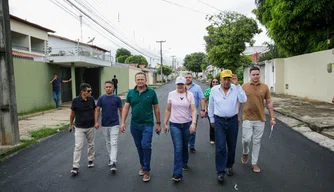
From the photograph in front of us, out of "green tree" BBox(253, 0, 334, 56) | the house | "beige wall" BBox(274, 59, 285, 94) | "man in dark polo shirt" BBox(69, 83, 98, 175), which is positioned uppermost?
the house

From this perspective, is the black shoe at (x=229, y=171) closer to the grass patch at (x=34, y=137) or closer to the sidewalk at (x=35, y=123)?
the grass patch at (x=34, y=137)

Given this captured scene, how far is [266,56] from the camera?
1125 inches

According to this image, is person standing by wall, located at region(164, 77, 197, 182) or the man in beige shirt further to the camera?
the man in beige shirt

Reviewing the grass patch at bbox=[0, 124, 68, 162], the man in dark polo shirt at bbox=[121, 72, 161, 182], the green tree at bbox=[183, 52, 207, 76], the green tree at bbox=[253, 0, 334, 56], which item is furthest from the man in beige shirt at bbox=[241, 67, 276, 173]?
the green tree at bbox=[183, 52, 207, 76]

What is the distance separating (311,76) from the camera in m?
15.3

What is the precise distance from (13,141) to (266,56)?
1040 inches

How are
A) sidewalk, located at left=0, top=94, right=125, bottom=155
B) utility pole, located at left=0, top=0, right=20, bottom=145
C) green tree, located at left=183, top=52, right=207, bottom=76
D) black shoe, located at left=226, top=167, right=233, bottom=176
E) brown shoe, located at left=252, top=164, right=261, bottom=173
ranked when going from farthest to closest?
green tree, located at left=183, top=52, right=207, bottom=76 → sidewalk, located at left=0, top=94, right=125, bottom=155 → utility pole, located at left=0, top=0, right=20, bottom=145 → brown shoe, located at left=252, top=164, right=261, bottom=173 → black shoe, located at left=226, top=167, right=233, bottom=176

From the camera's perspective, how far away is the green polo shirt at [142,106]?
452 centimetres

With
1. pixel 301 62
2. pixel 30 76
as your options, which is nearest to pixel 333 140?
pixel 301 62

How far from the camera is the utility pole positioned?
6.57 meters

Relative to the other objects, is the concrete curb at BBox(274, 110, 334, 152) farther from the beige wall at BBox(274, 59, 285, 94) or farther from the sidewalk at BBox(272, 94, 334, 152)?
the beige wall at BBox(274, 59, 285, 94)

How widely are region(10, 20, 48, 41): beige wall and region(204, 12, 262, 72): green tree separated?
1555 centimetres

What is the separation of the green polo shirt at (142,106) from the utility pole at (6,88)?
12.5 feet

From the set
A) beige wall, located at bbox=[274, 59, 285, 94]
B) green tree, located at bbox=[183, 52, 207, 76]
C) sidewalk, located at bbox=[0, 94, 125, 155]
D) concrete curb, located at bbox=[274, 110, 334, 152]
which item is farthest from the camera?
green tree, located at bbox=[183, 52, 207, 76]
